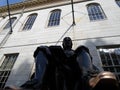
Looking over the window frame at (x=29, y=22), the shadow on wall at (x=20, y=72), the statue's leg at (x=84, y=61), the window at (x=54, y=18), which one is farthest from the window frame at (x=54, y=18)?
the statue's leg at (x=84, y=61)

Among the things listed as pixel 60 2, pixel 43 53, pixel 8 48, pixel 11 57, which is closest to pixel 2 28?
pixel 8 48

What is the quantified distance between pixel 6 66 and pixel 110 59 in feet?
17.0

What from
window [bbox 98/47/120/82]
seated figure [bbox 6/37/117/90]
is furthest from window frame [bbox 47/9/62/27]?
seated figure [bbox 6/37/117/90]

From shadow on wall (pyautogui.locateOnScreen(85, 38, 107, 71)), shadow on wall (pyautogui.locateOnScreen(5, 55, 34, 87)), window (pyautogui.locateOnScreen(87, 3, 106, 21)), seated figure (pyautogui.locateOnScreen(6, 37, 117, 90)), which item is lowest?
seated figure (pyautogui.locateOnScreen(6, 37, 117, 90))

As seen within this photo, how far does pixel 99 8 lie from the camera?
33.4 ft

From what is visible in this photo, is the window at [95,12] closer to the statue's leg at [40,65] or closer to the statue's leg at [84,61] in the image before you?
the statue's leg at [84,61]

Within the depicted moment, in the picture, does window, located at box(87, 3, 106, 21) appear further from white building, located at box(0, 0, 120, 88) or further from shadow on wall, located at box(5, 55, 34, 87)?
shadow on wall, located at box(5, 55, 34, 87)

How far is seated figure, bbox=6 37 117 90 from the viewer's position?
7.57 ft

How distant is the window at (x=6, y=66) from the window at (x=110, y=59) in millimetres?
4495

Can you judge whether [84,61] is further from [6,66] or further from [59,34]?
[6,66]

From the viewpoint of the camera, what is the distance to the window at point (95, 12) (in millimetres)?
9213

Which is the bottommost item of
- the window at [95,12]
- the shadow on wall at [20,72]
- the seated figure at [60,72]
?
the seated figure at [60,72]

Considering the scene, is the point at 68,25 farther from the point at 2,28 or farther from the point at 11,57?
the point at 2,28

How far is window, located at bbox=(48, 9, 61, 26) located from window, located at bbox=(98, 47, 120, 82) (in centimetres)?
389
